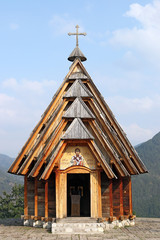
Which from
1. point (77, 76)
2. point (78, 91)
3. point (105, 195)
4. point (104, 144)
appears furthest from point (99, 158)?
point (77, 76)

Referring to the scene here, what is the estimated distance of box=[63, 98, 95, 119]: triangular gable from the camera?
1783cm

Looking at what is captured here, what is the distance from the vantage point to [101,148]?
18.0 meters

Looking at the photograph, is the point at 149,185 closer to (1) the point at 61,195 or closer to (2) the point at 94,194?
(2) the point at 94,194

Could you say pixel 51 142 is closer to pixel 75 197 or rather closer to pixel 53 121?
pixel 53 121

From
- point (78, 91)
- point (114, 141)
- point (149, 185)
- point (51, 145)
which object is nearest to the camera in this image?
point (51, 145)

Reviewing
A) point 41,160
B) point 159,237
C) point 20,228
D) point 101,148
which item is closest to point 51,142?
point 41,160

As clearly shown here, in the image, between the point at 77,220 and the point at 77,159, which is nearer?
the point at 77,220

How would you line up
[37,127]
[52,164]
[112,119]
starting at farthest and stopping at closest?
[112,119]
[37,127]
[52,164]

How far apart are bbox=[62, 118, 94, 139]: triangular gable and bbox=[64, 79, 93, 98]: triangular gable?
221 cm

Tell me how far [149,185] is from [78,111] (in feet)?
415

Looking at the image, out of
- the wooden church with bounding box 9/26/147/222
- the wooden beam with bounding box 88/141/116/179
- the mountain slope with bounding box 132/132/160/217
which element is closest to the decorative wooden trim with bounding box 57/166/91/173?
the wooden church with bounding box 9/26/147/222

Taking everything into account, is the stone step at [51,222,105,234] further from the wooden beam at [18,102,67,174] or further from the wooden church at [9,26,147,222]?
the wooden beam at [18,102,67,174]

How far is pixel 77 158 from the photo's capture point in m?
17.2

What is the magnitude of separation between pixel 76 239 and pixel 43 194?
14.2 feet
